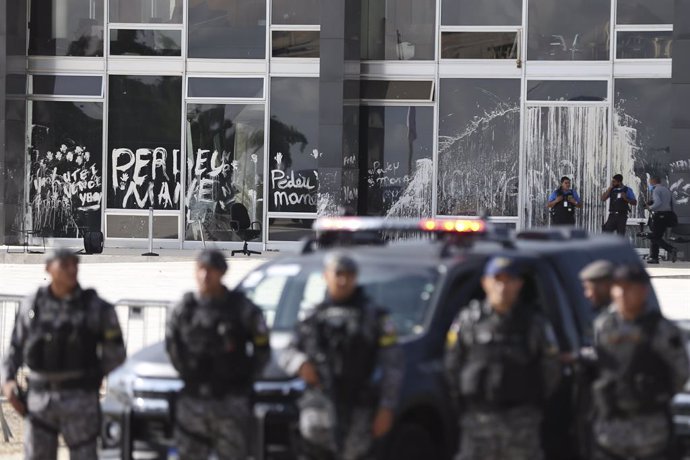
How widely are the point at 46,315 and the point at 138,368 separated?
2.04 ft

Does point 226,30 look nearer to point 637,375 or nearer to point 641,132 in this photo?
point 641,132

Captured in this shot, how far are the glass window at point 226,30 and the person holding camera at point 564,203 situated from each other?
22.3 ft

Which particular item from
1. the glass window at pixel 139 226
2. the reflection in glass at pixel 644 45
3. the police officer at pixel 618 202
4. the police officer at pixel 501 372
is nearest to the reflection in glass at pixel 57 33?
the glass window at pixel 139 226

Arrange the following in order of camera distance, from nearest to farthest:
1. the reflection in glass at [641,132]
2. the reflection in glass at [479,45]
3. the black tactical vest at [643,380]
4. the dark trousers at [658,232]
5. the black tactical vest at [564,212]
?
the black tactical vest at [643,380], the dark trousers at [658,232], the black tactical vest at [564,212], the reflection in glass at [641,132], the reflection in glass at [479,45]

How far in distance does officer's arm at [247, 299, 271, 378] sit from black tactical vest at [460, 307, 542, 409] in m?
1.12

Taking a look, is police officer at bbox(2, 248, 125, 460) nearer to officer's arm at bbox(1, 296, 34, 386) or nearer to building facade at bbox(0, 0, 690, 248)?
officer's arm at bbox(1, 296, 34, 386)

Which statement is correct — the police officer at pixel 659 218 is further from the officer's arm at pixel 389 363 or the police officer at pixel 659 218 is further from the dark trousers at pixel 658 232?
the officer's arm at pixel 389 363

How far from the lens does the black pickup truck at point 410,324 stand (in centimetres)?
714

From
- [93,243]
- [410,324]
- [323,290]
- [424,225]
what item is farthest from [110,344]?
[93,243]

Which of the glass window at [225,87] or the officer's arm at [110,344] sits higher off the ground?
the glass window at [225,87]

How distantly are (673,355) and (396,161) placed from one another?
2013cm

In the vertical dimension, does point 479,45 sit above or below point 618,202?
above

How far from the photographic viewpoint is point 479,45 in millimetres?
26281

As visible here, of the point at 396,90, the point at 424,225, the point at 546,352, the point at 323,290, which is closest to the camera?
the point at 546,352
